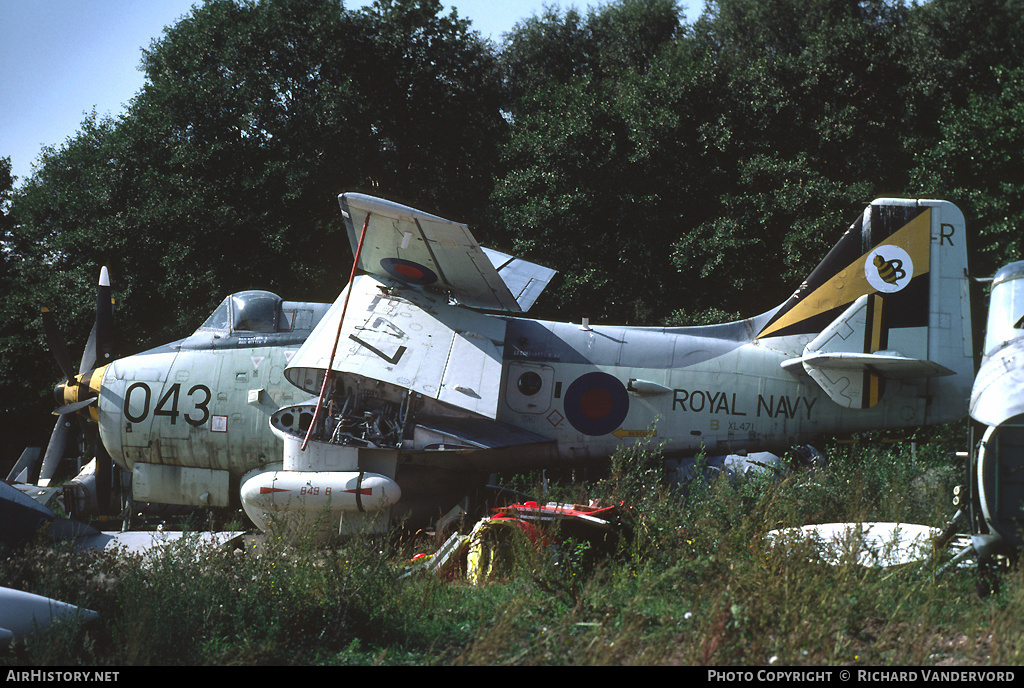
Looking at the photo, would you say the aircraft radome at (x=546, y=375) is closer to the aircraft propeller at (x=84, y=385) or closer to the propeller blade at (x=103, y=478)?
the aircraft propeller at (x=84, y=385)

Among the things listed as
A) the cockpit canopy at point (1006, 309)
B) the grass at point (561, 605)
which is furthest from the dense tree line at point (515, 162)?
the grass at point (561, 605)

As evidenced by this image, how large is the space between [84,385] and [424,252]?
5.34m

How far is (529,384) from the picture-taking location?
33.6 feet

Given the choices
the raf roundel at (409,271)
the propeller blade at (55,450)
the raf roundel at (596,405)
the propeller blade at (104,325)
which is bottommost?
the propeller blade at (55,450)

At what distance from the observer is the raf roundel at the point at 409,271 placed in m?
9.94

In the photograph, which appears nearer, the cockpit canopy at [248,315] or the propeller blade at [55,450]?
the cockpit canopy at [248,315]

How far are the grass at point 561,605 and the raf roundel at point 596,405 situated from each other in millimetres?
2795

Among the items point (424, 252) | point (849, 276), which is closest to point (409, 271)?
point (424, 252)

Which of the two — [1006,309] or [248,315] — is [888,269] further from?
[248,315]

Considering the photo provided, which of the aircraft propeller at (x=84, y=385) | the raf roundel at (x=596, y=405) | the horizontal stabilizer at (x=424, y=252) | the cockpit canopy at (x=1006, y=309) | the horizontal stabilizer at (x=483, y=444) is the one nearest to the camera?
the cockpit canopy at (x=1006, y=309)

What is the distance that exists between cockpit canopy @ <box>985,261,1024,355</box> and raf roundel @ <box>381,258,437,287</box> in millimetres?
6287

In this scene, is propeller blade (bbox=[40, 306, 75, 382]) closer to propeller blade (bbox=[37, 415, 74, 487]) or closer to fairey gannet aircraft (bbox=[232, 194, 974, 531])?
propeller blade (bbox=[37, 415, 74, 487])

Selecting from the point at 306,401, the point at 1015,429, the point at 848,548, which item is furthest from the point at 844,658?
the point at 306,401

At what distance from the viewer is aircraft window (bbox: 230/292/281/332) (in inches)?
418
